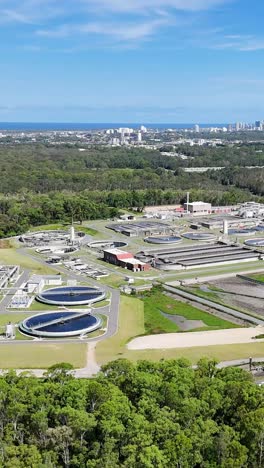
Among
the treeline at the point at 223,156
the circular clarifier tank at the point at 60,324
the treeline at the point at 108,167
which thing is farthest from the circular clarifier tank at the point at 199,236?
the treeline at the point at 223,156

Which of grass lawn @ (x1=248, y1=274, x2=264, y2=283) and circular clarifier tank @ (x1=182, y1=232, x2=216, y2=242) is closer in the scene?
grass lawn @ (x1=248, y1=274, x2=264, y2=283)

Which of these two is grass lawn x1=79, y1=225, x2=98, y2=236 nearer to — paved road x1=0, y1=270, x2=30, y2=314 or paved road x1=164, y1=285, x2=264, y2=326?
paved road x1=0, y1=270, x2=30, y2=314

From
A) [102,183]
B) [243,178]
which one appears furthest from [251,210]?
[102,183]

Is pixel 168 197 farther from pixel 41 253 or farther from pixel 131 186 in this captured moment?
pixel 41 253

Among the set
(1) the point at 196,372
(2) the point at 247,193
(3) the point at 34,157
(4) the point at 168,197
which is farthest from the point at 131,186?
(1) the point at 196,372

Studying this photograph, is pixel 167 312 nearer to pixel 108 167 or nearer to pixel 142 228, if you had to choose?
pixel 142 228

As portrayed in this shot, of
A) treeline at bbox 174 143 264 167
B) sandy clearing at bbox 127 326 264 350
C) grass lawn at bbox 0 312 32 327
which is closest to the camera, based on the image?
sandy clearing at bbox 127 326 264 350

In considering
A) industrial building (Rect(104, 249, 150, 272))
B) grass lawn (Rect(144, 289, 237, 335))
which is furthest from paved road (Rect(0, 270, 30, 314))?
grass lawn (Rect(144, 289, 237, 335))
